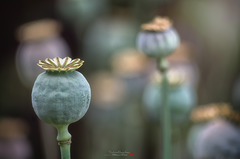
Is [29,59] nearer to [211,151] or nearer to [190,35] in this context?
[211,151]

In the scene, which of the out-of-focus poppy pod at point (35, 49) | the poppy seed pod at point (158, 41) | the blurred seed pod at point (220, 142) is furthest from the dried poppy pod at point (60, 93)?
the out-of-focus poppy pod at point (35, 49)

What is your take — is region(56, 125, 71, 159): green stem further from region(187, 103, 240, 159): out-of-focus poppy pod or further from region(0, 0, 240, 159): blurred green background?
region(0, 0, 240, 159): blurred green background

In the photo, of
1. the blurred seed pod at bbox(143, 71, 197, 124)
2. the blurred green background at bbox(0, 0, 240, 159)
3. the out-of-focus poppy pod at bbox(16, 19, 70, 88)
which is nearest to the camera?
the blurred seed pod at bbox(143, 71, 197, 124)

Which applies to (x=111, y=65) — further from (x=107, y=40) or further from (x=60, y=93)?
(x=60, y=93)

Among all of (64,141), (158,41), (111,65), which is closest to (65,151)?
(64,141)

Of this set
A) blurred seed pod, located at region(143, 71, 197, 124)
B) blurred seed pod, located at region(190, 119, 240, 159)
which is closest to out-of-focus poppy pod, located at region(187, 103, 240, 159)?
blurred seed pod, located at region(190, 119, 240, 159)

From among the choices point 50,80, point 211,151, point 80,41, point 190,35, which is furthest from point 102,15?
point 50,80

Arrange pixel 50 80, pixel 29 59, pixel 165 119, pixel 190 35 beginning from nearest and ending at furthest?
pixel 50 80 → pixel 165 119 → pixel 29 59 → pixel 190 35

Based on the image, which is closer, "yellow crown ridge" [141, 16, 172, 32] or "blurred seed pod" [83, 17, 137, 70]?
"yellow crown ridge" [141, 16, 172, 32]
